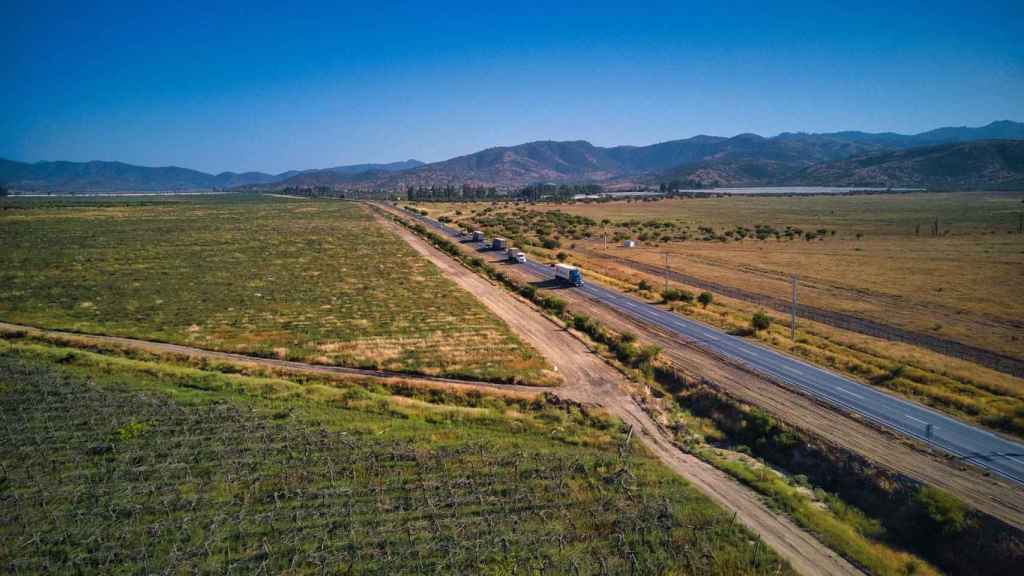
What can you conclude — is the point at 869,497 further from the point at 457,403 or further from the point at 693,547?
the point at 457,403

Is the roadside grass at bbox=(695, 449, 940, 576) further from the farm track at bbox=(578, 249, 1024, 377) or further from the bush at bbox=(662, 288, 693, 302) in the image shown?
the bush at bbox=(662, 288, 693, 302)

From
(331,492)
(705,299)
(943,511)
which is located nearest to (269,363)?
(331,492)

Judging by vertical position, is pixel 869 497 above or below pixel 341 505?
below

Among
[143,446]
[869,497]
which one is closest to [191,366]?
[143,446]

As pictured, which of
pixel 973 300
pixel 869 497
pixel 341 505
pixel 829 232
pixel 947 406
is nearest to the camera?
pixel 341 505

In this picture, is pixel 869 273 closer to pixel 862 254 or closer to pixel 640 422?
pixel 862 254

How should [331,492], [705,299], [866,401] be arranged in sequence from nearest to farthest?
[331,492], [866,401], [705,299]

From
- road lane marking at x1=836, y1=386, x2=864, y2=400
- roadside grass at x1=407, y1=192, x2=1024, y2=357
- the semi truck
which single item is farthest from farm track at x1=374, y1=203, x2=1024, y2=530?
the semi truck

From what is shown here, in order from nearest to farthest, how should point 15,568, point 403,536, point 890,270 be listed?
point 15,568 → point 403,536 → point 890,270
